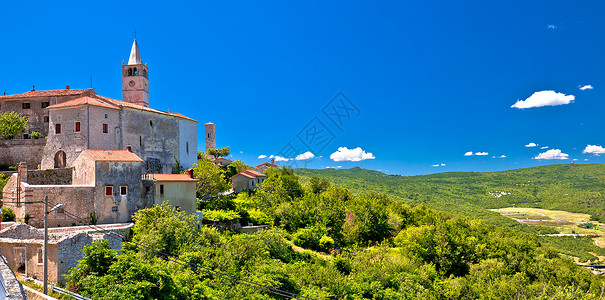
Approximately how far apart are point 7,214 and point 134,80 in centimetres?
3541

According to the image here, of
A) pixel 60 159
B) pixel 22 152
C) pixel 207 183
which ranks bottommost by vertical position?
pixel 207 183

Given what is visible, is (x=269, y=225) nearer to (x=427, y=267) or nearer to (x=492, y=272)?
(x=427, y=267)

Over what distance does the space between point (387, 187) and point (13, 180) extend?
14156 cm

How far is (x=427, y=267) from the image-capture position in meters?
39.5

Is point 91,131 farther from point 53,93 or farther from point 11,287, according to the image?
point 11,287

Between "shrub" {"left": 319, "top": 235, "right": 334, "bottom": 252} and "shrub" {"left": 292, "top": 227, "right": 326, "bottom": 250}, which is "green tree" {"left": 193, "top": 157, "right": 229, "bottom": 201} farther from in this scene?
"shrub" {"left": 319, "top": 235, "right": 334, "bottom": 252}

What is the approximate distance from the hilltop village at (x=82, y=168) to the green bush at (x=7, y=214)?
35cm

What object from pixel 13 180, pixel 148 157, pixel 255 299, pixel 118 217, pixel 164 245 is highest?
pixel 148 157

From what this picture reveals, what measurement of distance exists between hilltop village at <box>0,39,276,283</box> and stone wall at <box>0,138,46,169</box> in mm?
86

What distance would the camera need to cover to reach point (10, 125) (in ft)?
136

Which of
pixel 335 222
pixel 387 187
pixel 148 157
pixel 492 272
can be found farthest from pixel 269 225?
pixel 387 187

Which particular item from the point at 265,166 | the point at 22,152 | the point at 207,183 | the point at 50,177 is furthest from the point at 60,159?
the point at 265,166

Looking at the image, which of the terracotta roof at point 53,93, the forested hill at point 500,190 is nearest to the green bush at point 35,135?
the terracotta roof at point 53,93

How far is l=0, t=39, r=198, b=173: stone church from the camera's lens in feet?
128
